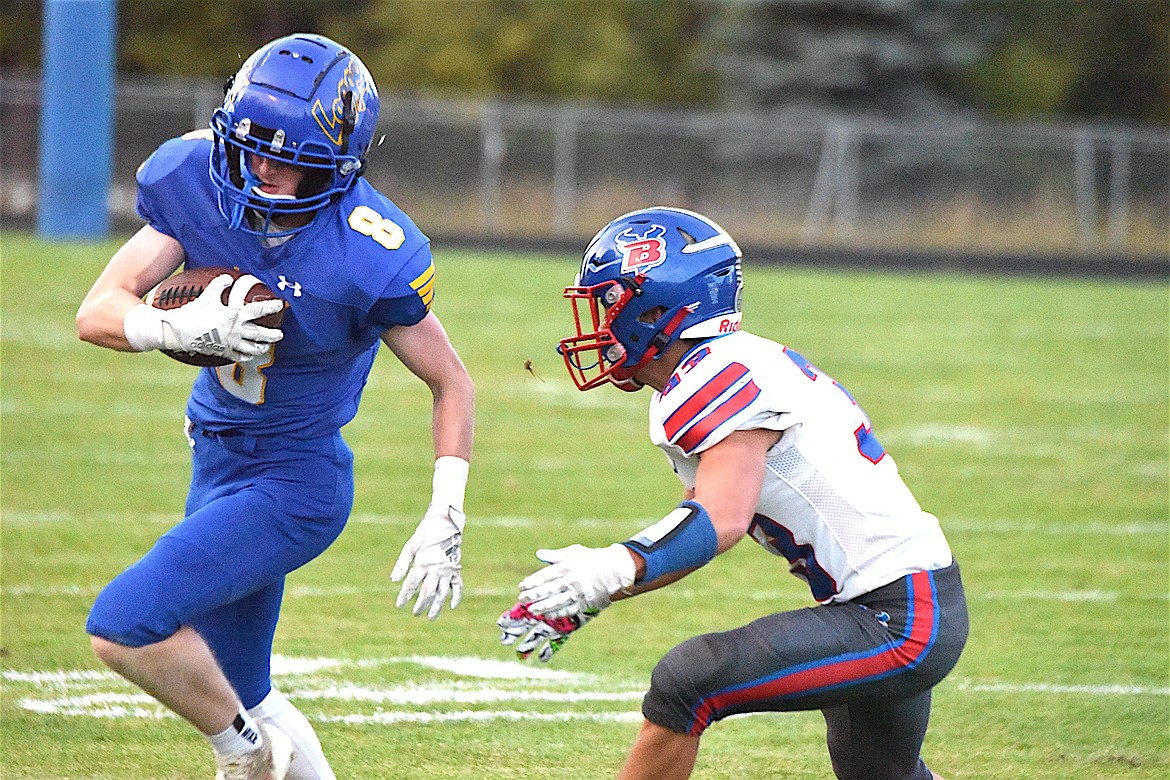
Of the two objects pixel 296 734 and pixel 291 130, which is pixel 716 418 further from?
pixel 296 734

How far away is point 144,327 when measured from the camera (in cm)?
311

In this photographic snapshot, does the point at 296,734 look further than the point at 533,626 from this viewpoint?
Yes

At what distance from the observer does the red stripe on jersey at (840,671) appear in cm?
298

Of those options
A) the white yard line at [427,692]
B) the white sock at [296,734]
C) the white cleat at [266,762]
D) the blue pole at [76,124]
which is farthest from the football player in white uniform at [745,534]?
the blue pole at [76,124]

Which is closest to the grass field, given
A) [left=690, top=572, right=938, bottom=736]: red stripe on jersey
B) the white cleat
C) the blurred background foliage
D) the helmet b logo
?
the white cleat

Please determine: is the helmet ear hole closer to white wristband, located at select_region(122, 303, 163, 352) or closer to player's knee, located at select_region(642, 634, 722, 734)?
player's knee, located at select_region(642, 634, 722, 734)

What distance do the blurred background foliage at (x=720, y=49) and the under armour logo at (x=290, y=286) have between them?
21.2 meters

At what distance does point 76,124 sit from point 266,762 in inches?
596

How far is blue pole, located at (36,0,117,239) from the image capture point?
55.4ft

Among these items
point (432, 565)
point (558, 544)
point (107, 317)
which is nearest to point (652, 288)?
point (432, 565)

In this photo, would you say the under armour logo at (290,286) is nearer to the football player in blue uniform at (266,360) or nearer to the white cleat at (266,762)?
the football player in blue uniform at (266,360)

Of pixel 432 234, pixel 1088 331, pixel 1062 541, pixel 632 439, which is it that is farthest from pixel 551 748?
pixel 432 234

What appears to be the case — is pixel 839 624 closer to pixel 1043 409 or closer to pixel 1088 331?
pixel 1043 409

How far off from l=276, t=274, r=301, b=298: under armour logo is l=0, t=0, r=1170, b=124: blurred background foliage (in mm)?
21178
